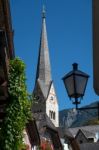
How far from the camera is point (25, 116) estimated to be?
16.7 m

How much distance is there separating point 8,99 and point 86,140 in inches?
2760

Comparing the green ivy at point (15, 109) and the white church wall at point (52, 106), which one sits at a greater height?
the green ivy at point (15, 109)

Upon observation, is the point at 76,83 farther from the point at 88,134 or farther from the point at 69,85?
the point at 88,134

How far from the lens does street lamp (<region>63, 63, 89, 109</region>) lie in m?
5.64

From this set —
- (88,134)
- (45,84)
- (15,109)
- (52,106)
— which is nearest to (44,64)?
(45,84)

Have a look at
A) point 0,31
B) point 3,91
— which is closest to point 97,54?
point 0,31

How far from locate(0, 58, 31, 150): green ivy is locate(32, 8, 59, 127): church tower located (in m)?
84.6

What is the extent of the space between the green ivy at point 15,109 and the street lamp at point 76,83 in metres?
9.81

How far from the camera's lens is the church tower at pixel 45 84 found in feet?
337

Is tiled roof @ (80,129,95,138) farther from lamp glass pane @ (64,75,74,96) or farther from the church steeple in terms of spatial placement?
lamp glass pane @ (64,75,74,96)

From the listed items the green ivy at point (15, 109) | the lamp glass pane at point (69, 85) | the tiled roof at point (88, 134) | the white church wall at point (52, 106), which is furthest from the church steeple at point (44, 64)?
the lamp glass pane at point (69, 85)

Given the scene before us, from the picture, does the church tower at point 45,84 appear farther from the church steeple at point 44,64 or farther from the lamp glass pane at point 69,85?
the lamp glass pane at point 69,85

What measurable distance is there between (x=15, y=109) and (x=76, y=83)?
10.3 meters

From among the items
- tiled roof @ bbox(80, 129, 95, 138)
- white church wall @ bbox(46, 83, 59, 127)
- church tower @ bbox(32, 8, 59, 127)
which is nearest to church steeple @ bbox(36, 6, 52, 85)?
church tower @ bbox(32, 8, 59, 127)
